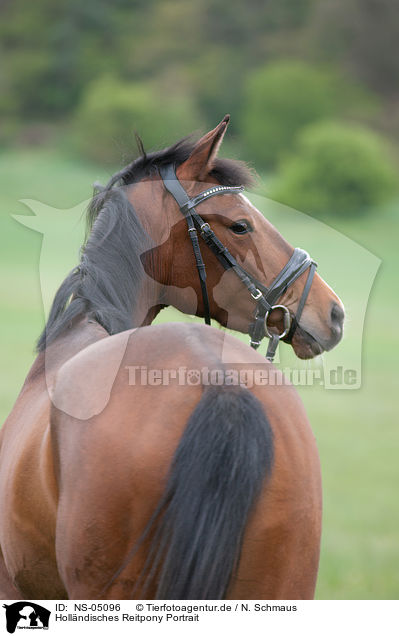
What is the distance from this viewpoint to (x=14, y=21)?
47875mm

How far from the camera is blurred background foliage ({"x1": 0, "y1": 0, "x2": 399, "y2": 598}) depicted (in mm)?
12766

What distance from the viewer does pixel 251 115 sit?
3516 centimetres

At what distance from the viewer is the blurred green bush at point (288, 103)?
35469 mm

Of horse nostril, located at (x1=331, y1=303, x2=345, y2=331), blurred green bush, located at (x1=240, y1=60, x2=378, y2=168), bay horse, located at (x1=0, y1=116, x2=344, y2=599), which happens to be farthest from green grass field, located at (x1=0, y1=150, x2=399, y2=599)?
blurred green bush, located at (x1=240, y1=60, x2=378, y2=168)

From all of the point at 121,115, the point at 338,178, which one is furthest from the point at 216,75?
the point at 338,178

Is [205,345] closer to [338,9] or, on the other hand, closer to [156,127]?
[156,127]

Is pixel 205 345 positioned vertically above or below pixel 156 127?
below

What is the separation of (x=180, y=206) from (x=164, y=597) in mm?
1732

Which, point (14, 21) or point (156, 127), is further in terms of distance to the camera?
point (14, 21)

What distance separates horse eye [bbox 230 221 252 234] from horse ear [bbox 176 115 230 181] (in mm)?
290

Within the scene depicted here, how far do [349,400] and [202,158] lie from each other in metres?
10.7

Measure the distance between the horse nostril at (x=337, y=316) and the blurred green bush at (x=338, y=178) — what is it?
24.1 metres

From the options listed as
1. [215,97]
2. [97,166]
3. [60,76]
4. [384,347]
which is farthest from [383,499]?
[60,76]
